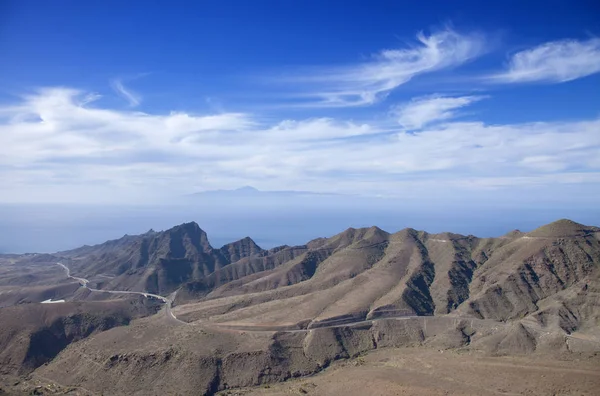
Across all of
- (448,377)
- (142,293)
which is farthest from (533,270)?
(142,293)

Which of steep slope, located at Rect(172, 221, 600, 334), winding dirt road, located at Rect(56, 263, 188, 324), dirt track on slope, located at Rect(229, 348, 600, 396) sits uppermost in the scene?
steep slope, located at Rect(172, 221, 600, 334)

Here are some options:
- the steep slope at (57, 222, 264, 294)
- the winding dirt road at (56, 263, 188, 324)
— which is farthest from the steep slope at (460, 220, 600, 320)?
the steep slope at (57, 222, 264, 294)

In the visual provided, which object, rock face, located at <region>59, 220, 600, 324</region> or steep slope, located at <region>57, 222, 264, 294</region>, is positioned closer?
rock face, located at <region>59, 220, 600, 324</region>

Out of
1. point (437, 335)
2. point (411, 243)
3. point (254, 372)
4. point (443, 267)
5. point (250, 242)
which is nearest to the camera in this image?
point (254, 372)

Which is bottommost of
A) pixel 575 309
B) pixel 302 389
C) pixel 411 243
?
pixel 302 389

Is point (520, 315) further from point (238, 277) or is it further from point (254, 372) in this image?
point (238, 277)

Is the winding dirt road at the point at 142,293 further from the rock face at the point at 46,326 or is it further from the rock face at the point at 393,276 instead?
the rock face at the point at 46,326

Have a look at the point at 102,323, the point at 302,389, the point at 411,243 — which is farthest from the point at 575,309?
the point at 102,323

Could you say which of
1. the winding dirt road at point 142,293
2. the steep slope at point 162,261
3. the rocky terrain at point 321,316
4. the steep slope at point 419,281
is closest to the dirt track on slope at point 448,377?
the rocky terrain at point 321,316

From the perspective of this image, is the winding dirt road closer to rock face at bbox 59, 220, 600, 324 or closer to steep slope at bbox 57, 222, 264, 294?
steep slope at bbox 57, 222, 264, 294
